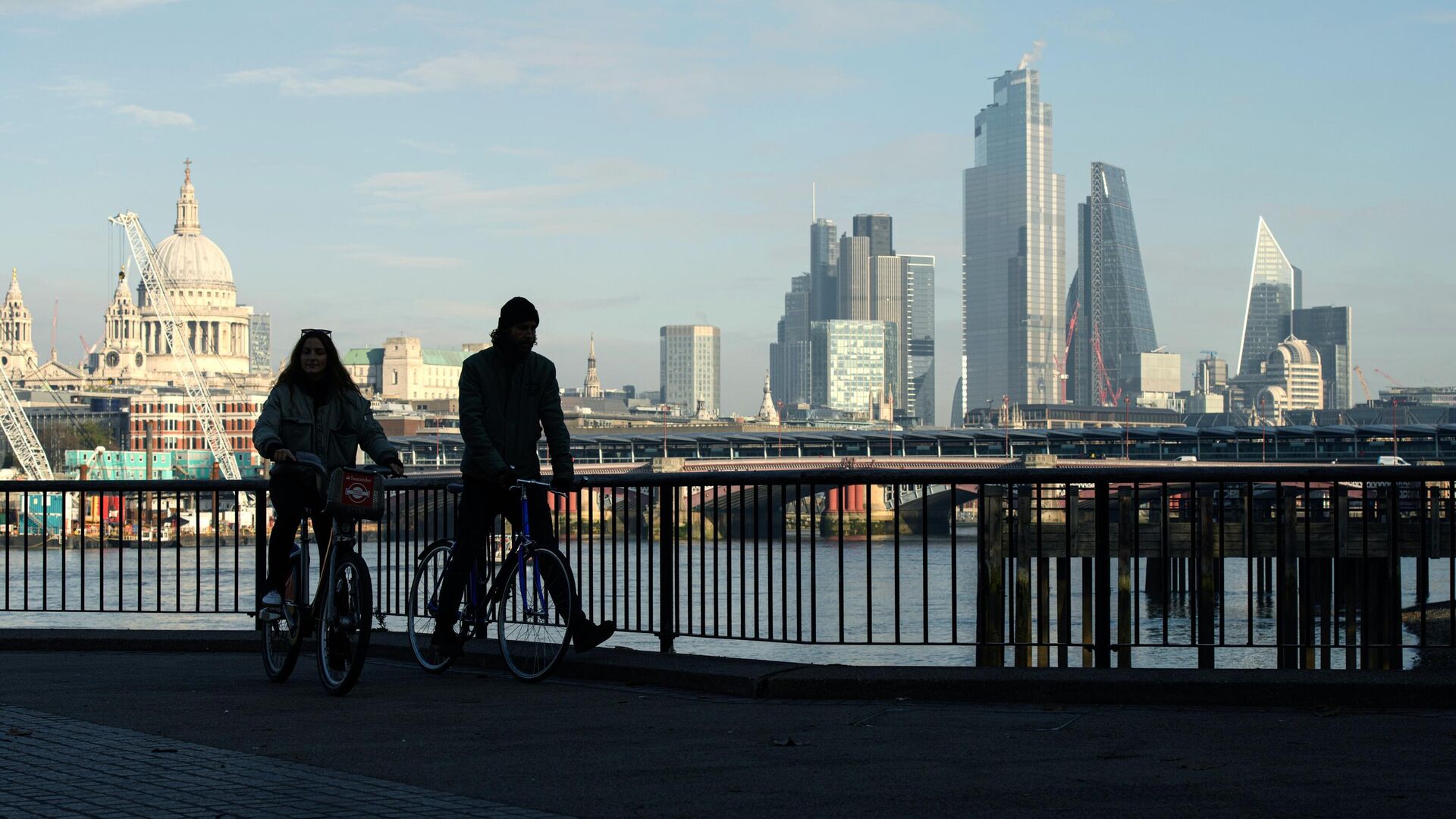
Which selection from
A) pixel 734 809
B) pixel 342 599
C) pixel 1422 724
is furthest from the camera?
pixel 342 599

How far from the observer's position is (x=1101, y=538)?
9.08 metres

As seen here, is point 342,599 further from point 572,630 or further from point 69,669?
point 69,669

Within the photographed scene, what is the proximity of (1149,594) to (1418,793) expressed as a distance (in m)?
33.2

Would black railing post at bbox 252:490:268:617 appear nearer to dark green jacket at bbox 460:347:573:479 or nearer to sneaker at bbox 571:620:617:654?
dark green jacket at bbox 460:347:573:479

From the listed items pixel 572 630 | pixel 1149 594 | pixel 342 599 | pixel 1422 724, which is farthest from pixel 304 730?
pixel 1149 594

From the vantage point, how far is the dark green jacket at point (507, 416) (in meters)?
9.26

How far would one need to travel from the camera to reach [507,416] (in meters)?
9.42

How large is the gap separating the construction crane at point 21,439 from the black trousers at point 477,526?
112 metres

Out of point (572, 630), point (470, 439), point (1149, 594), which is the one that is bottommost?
point (1149, 594)

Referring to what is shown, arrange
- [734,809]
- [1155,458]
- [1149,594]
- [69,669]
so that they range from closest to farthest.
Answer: [734,809] → [69,669] → [1149,594] → [1155,458]

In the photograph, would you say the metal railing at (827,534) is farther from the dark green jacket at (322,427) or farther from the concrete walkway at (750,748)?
the concrete walkway at (750,748)

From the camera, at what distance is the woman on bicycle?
30.0 feet

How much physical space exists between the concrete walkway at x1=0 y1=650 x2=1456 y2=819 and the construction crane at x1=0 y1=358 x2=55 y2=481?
371 feet

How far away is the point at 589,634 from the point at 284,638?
1518 mm
